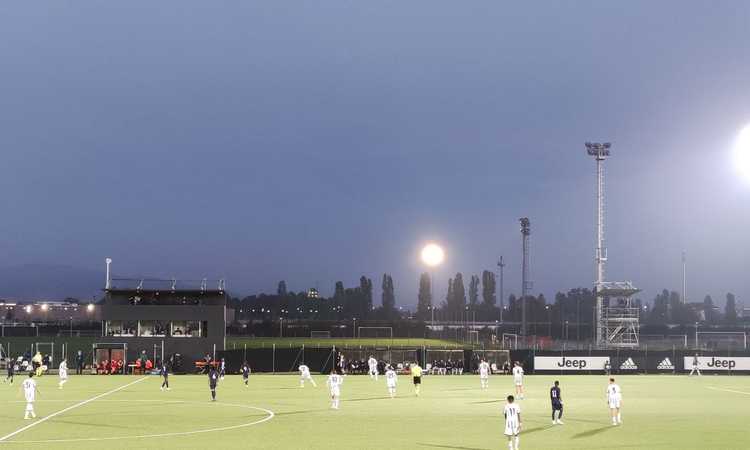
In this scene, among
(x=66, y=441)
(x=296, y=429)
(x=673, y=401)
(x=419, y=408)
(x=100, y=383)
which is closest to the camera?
(x=66, y=441)

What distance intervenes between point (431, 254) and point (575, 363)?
1713cm

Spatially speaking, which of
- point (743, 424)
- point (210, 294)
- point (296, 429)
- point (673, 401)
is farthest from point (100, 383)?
point (743, 424)

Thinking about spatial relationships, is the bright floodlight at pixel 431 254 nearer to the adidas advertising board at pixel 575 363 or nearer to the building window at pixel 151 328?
the adidas advertising board at pixel 575 363

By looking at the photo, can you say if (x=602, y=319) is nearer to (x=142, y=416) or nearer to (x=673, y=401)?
(x=673, y=401)

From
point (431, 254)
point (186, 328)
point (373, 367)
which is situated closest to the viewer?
point (373, 367)

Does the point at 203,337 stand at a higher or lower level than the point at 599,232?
lower

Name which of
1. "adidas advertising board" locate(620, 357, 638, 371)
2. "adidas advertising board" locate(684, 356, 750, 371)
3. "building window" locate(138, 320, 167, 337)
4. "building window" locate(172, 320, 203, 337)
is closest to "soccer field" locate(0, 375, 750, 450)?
"building window" locate(138, 320, 167, 337)

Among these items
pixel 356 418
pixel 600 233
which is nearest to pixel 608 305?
pixel 600 233

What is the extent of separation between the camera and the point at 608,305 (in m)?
104

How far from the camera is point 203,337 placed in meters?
76.5

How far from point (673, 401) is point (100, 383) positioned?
3847cm

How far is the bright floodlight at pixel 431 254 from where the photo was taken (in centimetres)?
7994

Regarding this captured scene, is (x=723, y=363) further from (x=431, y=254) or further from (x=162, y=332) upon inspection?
(x=162, y=332)

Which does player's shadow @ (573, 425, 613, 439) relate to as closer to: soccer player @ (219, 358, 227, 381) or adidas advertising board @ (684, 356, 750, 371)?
soccer player @ (219, 358, 227, 381)
